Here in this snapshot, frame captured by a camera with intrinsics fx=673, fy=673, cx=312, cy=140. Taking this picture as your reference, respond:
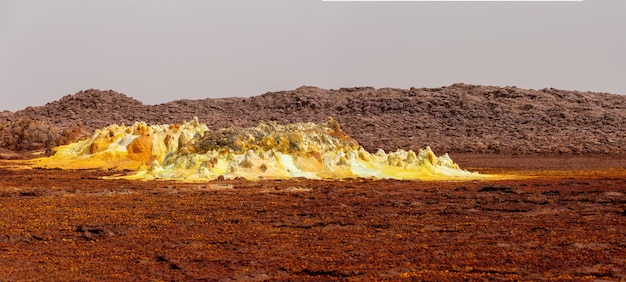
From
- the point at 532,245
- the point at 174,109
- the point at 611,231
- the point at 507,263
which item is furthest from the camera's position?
the point at 174,109

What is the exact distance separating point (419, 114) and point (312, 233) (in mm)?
72656

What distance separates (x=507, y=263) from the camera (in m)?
9.48

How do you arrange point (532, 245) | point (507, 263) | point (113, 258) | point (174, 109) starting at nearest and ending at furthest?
point (507, 263) → point (113, 258) → point (532, 245) → point (174, 109)

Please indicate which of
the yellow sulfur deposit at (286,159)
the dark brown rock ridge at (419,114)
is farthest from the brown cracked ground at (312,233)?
the dark brown rock ridge at (419,114)

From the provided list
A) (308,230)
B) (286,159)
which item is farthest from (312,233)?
(286,159)

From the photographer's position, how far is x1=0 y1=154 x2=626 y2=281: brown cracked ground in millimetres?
9164

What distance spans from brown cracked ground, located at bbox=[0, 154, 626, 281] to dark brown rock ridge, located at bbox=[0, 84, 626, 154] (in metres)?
38.5

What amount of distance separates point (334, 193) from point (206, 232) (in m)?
7.77

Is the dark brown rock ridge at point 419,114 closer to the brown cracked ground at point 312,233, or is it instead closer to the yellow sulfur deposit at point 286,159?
the yellow sulfur deposit at point 286,159

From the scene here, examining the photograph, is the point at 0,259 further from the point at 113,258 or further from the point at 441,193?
the point at 441,193

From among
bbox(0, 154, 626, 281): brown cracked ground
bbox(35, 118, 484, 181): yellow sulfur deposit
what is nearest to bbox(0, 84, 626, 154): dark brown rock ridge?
bbox(35, 118, 484, 181): yellow sulfur deposit

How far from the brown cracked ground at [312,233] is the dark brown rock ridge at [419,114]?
3846 centimetres

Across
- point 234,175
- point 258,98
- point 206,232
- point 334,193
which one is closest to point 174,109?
point 258,98

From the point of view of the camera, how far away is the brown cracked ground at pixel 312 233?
9164 mm
